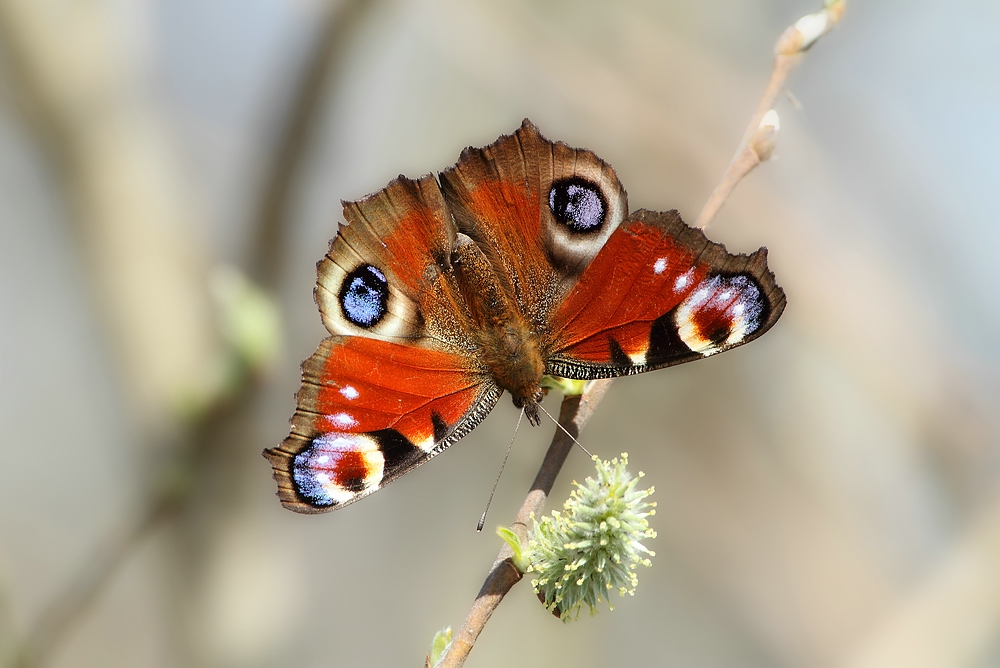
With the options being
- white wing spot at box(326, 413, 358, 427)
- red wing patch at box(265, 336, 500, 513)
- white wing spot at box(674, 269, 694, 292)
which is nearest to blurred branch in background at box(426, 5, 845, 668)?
white wing spot at box(674, 269, 694, 292)

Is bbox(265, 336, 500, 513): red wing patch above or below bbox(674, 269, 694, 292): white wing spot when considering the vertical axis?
above

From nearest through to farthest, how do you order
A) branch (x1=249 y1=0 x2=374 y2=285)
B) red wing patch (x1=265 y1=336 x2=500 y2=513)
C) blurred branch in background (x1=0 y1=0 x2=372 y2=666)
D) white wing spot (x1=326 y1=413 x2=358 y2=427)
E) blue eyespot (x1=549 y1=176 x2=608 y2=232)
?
red wing patch (x1=265 y1=336 x2=500 y2=513) < white wing spot (x1=326 y1=413 x2=358 y2=427) < blue eyespot (x1=549 y1=176 x2=608 y2=232) < blurred branch in background (x1=0 y1=0 x2=372 y2=666) < branch (x1=249 y1=0 x2=374 y2=285)

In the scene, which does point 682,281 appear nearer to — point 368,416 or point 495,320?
point 495,320

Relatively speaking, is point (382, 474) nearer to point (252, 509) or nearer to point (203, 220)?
point (252, 509)

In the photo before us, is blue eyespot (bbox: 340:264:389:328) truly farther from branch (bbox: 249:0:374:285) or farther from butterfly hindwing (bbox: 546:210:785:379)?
branch (bbox: 249:0:374:285)

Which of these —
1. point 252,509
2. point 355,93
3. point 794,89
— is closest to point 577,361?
point 252,509

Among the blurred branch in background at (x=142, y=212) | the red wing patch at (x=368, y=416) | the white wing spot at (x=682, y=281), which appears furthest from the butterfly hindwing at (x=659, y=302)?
the blurred branch in background at (x=142, y=212)

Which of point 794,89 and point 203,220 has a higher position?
point 203,220
